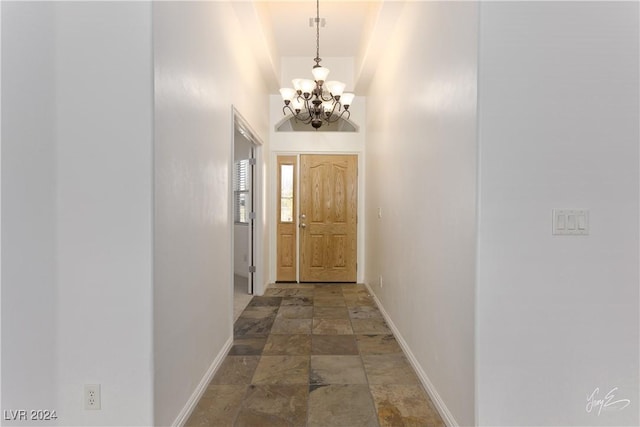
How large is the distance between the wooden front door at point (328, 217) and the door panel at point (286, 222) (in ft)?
0.41

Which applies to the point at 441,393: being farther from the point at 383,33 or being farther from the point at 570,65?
the point at 383,33

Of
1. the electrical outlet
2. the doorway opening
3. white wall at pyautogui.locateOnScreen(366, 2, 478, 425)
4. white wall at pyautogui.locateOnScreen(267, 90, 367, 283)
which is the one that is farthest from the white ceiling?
the electrical outlet

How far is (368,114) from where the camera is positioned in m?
4.71

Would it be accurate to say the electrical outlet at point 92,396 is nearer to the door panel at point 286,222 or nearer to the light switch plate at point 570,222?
the light switch plate at point 570,222

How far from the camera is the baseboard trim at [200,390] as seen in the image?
1773mm

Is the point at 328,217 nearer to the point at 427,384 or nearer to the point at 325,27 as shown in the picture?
the point at 325,27

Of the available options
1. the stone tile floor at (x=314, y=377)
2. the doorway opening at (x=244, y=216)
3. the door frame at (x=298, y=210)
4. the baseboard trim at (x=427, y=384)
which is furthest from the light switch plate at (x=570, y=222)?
the door frame at (x=298, y=210)

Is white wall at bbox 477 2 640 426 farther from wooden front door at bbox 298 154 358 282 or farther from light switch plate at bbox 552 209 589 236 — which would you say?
wooden front door at bbox 298 154 358 282

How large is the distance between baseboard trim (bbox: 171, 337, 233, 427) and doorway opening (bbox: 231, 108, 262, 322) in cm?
87

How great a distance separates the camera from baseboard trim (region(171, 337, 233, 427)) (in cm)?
177

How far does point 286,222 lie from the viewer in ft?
16.7

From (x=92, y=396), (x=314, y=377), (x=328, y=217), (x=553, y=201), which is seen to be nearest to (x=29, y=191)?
(x=92, y=396)

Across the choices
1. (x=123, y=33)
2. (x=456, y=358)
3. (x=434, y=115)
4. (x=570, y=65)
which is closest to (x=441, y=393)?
(x=456, y=358)

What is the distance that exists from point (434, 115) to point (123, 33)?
A: 67.4 inches
